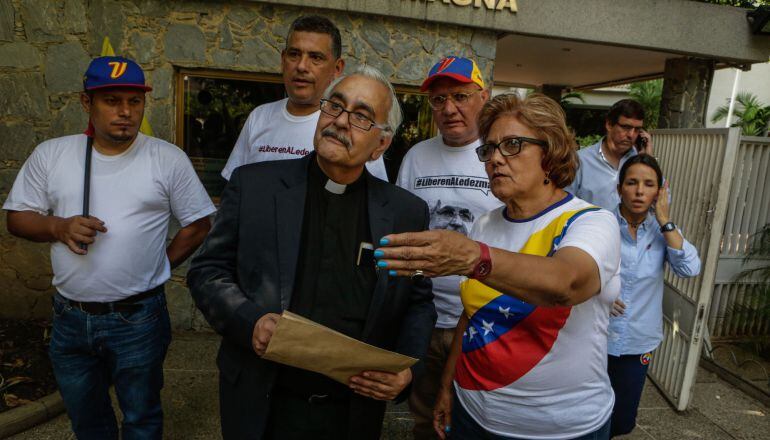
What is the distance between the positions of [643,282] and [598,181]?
95 centimetres

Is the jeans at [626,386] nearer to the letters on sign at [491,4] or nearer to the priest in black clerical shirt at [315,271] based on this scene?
the priest in black clerical shirt at [315,271]

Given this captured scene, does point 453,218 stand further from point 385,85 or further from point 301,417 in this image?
point 301,417

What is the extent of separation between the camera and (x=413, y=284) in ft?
6.66

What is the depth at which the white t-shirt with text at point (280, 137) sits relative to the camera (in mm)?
2720

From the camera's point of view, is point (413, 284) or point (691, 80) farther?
point (691, 80)

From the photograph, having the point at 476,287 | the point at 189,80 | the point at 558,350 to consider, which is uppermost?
the point at 189,80

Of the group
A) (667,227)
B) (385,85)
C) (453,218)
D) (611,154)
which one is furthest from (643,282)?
(385,85)

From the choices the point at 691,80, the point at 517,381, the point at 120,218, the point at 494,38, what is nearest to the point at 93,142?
the point at 120,218

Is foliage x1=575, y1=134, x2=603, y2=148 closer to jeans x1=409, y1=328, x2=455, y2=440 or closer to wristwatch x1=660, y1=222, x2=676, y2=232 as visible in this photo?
wristwatch x1=660, y1=222, x2=676, y2=232

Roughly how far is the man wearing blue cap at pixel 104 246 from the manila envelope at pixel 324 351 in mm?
1376

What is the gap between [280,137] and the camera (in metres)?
2.78

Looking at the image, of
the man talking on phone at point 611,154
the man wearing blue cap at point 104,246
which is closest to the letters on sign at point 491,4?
the man talking on phone at point 611,154

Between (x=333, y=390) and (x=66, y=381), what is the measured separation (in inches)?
59.3

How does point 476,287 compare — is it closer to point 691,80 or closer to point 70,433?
point 70,433
